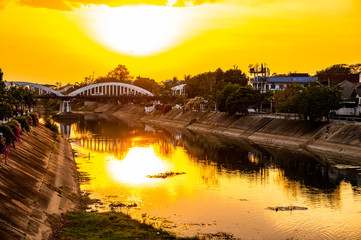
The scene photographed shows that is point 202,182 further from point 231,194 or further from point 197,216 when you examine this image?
point 197,216

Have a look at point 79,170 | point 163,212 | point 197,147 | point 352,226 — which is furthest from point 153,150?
point 352,226

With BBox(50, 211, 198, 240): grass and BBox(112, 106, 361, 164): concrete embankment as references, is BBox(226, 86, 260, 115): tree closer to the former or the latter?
BBox(112, 106, 361, 164): concrete embankment

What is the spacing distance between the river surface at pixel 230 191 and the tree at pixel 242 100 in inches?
1326

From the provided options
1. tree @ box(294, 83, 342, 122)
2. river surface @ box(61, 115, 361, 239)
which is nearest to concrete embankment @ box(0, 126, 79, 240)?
river surface @ box(61, 115, 361, 239)

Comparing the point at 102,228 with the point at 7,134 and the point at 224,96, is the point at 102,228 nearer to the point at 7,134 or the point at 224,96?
the point at 7,134

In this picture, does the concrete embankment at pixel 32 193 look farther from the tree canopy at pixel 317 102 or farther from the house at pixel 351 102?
the house at pixel 351 102

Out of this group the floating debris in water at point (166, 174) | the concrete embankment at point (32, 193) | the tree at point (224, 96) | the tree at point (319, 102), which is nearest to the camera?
the concrete embankment at point (32, 193)

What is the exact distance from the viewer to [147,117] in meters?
179

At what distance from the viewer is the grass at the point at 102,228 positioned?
2531 centimetres

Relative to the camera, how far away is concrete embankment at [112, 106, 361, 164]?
64.4 m

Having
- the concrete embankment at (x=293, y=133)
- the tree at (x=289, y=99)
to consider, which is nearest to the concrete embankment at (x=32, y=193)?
the concrete embankment at (x=293, y=133)

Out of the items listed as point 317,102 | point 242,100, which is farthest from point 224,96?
point 317,102

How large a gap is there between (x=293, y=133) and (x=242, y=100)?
88.4 feet

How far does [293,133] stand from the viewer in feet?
264
